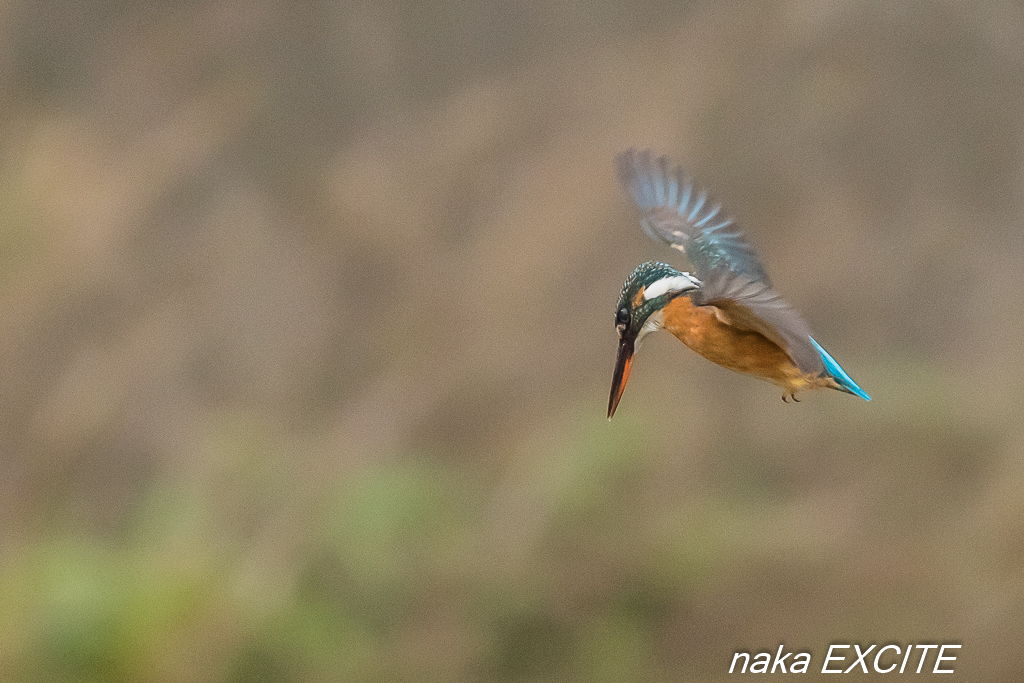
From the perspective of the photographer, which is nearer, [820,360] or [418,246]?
[820,360]

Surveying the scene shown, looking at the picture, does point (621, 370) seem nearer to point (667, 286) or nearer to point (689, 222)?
point (667, 286)

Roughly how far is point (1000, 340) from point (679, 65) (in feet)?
2.65

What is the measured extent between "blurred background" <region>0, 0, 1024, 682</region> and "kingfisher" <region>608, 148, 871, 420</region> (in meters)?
0.85

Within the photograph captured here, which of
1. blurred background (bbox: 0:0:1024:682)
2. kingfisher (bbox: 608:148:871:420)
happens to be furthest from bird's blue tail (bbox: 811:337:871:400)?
blurred background (bbox: 0:0:1024:682)

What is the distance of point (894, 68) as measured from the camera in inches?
76.2

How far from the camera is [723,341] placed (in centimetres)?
62

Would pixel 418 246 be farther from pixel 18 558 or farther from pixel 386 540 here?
pixel 18 558

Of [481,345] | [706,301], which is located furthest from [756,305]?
[481,345]

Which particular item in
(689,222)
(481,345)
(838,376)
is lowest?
(838,376)

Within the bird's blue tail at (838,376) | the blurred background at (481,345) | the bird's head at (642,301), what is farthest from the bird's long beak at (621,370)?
the blurred background at (481,345)

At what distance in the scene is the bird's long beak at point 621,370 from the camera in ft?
1.92

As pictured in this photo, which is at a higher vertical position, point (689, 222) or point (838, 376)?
point (689, 222)

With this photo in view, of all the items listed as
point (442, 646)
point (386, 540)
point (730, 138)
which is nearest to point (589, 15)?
point (730, 138)

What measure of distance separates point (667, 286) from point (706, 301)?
10 cm
